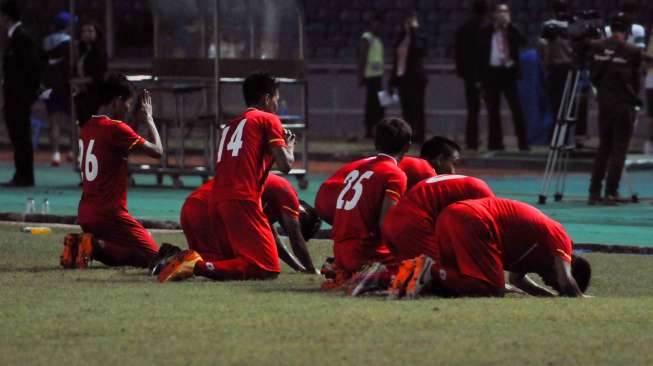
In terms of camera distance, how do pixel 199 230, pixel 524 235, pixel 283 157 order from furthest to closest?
pixel 199 230 < pixel 283 157 < pixel 524 235

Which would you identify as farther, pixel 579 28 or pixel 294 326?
pixel 579 28

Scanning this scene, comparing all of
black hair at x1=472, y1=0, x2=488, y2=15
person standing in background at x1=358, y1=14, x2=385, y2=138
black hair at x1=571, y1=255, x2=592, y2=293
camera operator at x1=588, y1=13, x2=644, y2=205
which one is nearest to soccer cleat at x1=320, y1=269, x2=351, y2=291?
black hair at x1=571, y1=255, x2=592, y2=293

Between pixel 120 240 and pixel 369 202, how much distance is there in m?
2.45

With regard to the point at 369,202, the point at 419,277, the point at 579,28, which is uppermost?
the point at 579,28

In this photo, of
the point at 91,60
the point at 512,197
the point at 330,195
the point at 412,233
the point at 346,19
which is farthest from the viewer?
the point at 346,19

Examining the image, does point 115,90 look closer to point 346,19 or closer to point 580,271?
point 580,271

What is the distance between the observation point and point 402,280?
11195 mm

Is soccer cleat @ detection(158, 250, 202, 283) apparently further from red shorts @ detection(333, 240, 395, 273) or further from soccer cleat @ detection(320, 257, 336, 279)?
red shorts @ detection(333, 240, 395, 273)

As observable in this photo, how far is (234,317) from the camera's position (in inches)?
406

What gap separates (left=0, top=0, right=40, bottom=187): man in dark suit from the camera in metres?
21.8

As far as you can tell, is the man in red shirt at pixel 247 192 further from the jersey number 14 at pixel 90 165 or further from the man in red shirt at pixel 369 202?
the jersey number 14 at pixel 90 165

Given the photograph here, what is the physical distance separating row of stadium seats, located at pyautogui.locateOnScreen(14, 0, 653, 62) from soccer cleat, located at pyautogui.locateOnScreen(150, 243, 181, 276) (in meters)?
19.2

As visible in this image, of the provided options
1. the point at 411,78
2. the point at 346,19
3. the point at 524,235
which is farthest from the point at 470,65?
the point at 524,235

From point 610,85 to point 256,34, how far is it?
4.79 m
